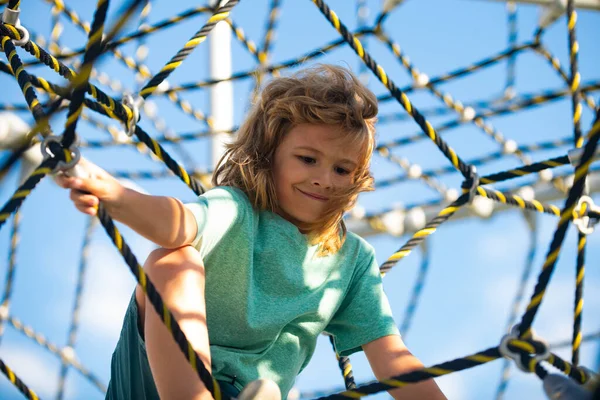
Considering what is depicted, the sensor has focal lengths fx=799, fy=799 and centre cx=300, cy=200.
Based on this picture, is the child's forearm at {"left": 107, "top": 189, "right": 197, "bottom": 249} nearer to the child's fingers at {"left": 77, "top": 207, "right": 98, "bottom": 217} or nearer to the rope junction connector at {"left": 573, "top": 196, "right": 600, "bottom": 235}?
the child's fingers at {"left": 77, "top": 207, "right": 98, "bottom": 217}

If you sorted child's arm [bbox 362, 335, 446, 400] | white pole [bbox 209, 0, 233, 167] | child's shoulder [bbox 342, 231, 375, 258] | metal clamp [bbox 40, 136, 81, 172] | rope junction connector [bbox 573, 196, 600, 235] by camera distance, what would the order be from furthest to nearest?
white pole [bbox 209, 0, 233, 167] < rope junction connector [bbox 573, 196, 600, 235] < child's shoulder [bbox 342, 231, 375, 258] < child's arm [bbox 362, 335, 446, 400] < metal clamp [bbox 40, 136, 81, 172]

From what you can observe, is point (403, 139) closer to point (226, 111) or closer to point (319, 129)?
point (226, 111)

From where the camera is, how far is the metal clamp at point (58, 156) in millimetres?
668

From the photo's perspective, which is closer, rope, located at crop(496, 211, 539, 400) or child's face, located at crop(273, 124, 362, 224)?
child's face, located at crop(273, 124, 362, 224)

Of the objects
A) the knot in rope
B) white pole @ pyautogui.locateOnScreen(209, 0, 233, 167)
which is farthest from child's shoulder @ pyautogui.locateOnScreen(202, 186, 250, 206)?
white pole @ pyautogui.locateOnScreen(209, 0, 233, 167)

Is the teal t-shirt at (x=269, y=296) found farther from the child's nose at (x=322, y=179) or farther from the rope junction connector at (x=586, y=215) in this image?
the rope junction connector at (x=586, y=215)

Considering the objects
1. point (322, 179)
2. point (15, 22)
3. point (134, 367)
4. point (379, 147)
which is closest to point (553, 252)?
point (322, 179)

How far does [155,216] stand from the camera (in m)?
0.74

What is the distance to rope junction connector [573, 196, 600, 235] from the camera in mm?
1181

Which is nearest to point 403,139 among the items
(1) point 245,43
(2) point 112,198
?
(1) point 245,43

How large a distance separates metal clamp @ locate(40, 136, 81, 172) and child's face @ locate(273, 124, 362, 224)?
0.35 metres

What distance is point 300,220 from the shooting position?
100 centimetres

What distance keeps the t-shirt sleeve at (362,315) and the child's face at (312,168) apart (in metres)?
0.12

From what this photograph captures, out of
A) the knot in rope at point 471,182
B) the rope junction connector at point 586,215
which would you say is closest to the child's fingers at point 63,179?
the knot in rope at point 471,182
